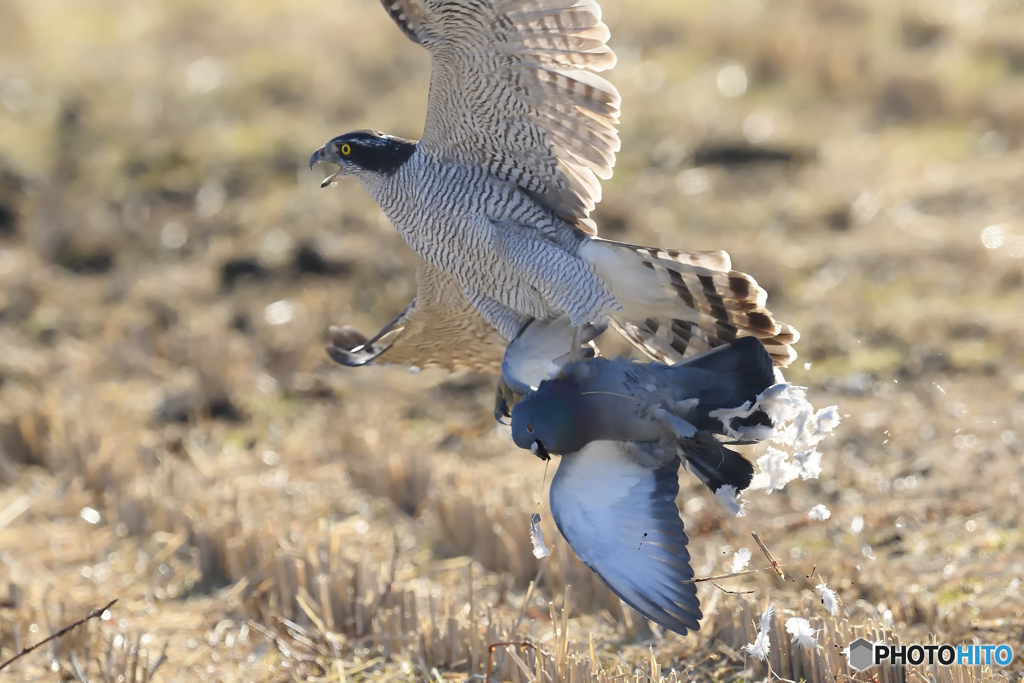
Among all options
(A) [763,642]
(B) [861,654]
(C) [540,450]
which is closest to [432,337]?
(C) [540,450]

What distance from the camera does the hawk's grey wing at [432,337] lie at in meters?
4.27

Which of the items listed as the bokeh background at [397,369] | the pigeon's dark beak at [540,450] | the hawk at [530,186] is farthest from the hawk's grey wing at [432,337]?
the pigeon's dark beak at [540,450]

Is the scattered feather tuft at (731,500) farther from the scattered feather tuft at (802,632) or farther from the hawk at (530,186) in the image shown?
the hawk at (530,186)

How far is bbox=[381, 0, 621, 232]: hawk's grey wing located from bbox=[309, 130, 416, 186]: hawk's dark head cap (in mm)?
104

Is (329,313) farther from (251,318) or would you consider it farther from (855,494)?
(855,494)

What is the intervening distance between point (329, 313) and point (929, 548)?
4782 millimetres

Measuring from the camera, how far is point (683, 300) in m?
3.80

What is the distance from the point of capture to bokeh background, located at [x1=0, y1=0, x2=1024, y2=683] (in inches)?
165

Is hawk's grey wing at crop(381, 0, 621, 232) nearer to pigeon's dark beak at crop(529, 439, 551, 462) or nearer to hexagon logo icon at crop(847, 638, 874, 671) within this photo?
pigeon's dark beak at crop(529, 439, 551, 462)

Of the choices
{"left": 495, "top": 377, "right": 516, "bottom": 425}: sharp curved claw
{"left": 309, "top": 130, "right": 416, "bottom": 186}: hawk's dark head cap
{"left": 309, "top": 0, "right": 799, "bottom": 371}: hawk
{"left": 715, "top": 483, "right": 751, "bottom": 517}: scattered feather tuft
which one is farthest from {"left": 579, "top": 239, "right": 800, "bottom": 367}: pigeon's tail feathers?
{"left": 309, "top": 130, "right": 416, "bottom": 186}: hawk's dark head cap

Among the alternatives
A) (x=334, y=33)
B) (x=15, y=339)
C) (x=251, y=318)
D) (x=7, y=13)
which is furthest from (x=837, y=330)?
(x=7, y=13)

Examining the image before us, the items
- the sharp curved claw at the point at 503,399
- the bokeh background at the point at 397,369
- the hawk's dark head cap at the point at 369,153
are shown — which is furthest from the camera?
the bokeh background at the point at 397,369

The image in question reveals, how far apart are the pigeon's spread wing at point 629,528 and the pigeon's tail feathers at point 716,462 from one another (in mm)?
109

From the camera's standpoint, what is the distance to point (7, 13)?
47.8 ft
